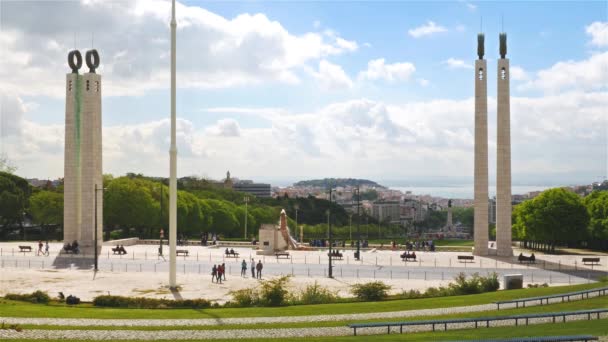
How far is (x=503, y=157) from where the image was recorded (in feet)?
202

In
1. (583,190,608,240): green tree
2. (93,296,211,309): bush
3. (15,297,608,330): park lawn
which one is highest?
(583,190,608,240): green tree

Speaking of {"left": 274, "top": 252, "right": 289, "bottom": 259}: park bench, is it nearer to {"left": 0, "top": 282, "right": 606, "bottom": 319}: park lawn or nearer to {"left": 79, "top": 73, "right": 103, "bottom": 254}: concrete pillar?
{"left": 79, "top": 73, "right": 103, "bottom": 254}: concrete pillar

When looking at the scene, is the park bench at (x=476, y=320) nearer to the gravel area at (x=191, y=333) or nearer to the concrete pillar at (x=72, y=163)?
the gravel area at (x=191, y=333)

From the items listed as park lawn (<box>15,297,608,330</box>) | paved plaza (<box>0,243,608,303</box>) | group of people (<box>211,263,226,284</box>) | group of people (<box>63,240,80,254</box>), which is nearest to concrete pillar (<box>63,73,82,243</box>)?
paved plaza (<box>0,243,608,303</box>)

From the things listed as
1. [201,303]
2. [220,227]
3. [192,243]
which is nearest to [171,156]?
[201,303]

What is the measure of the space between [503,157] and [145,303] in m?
40.5

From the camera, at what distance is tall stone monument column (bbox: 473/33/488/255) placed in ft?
205

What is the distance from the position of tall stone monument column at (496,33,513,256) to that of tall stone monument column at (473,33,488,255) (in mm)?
1206

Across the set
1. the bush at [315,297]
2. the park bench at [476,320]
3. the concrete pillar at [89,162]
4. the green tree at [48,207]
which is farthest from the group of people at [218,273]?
the green tree at [48,207]

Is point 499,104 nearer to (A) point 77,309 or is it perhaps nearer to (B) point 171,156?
(B) point 171,156

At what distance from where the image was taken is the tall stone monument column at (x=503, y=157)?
202ft

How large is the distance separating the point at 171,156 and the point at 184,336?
14.4 m

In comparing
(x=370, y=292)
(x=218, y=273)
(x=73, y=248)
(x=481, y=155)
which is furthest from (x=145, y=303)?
(x=481, y=155)

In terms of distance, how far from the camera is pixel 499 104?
202ft
